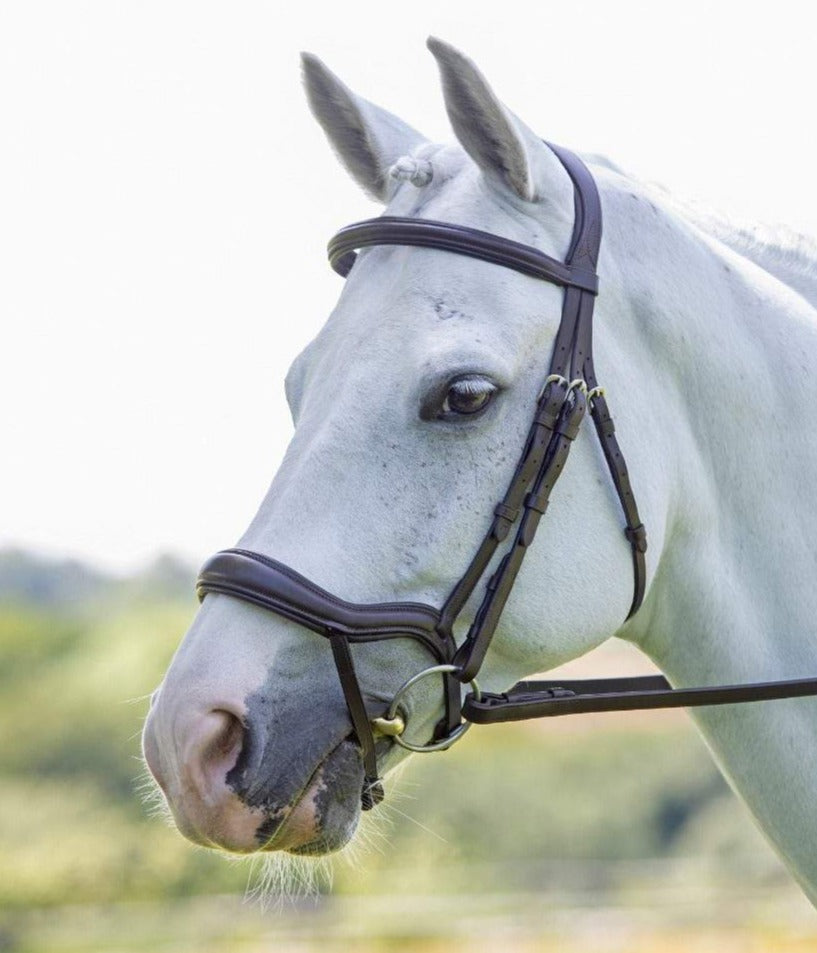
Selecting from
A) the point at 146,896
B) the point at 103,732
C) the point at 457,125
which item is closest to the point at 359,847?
the point at 457,125

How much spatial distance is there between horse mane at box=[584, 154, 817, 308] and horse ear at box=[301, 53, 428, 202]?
0.59 meters

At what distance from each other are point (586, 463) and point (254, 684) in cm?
103

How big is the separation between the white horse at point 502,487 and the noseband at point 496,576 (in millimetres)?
37

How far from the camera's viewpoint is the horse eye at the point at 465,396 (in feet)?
9.46

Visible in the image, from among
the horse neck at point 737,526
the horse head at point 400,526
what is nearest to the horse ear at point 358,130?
the horse head at point 400,526

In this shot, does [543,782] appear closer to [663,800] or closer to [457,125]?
[663,800]

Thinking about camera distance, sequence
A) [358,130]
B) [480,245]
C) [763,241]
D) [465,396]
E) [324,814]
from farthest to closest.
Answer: [763,241] → [358,130] → [480,245] → [465,396] → [324,814]

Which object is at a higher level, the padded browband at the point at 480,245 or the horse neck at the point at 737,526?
the padded browband at the point at 480,245

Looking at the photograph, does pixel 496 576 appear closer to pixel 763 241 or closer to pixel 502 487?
pixel 502 487

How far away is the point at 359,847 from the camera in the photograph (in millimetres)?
3098

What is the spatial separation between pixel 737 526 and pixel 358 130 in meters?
1.62

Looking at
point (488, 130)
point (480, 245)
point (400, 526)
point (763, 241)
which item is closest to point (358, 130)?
point (488, 130)

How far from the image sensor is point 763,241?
12.3 feet

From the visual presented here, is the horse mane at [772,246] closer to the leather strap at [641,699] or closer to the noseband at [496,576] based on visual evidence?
the noseband at [496,576]
